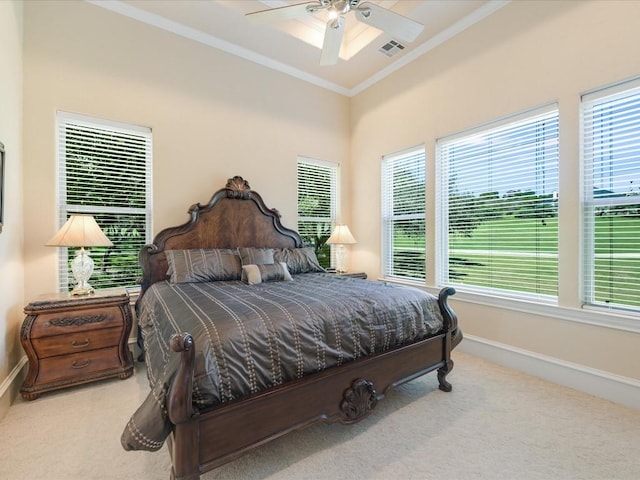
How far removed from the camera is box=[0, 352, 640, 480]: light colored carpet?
160cm

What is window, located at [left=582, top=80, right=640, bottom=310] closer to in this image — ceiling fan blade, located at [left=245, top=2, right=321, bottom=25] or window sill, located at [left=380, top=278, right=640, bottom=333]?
window sill, located at [left=380, top=278, right=640, bottom=333]

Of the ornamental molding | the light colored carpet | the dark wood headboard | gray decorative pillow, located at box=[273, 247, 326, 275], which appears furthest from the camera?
gray decorative pillow, located at box=[273, 247, 326, 275]

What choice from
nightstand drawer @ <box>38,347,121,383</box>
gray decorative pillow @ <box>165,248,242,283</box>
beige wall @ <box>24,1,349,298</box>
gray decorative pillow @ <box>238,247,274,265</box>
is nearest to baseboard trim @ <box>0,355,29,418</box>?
nightstand drawer @ <box>38,347,121,383</box>

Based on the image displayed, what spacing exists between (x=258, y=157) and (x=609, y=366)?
405 cm

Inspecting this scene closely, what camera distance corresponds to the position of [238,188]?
12.2 feet

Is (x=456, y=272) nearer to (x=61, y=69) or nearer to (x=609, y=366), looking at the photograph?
(x=609, y=366)

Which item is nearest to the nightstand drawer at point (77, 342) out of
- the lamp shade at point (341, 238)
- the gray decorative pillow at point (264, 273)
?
the gray decorative pillow at point (264, 273)

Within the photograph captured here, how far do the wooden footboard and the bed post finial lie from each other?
2.57 meters

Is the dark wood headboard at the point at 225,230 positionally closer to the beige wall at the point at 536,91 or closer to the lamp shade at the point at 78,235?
the lamp shade at the point at 78,235

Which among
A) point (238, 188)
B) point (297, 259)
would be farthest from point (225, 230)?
point (297, 259)

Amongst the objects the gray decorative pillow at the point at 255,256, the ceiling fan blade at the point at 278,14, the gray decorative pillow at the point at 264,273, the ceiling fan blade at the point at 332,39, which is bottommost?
the gray decorative pillow at the point at 264,273

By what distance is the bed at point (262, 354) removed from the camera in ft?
4.21

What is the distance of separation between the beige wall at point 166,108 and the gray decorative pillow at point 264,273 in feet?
3.70

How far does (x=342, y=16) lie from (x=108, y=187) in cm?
277
